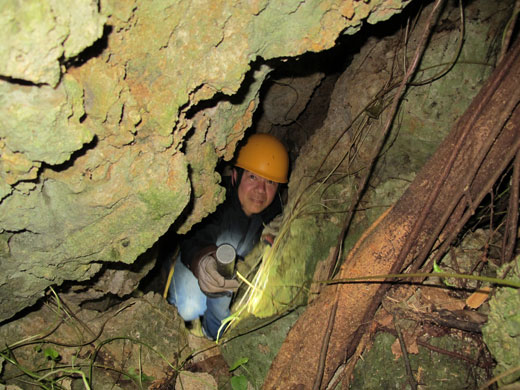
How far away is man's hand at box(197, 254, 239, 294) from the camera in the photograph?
325 centimetres

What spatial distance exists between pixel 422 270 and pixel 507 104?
2.89 feet

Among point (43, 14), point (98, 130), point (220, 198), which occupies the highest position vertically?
point (43, 14)

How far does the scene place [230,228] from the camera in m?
4.09

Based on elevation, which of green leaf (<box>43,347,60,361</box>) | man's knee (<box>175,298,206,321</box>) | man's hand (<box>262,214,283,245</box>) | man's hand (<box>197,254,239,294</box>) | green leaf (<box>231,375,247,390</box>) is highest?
green leaf (<box>43,347,60,361</box>)

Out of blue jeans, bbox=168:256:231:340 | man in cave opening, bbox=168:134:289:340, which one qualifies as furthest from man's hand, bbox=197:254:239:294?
blue jeans, bbox=168:256:231:340

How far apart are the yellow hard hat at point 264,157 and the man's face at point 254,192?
4.8 inches

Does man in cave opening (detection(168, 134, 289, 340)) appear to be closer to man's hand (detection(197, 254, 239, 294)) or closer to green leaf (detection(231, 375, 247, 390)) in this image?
man's hand (detection(197, 254, 239, 294))

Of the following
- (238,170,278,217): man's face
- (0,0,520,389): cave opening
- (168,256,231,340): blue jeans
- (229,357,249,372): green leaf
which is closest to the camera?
(0,0,520,389): cave opening

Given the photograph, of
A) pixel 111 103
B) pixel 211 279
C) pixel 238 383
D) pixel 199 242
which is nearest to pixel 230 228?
pixel 199 242

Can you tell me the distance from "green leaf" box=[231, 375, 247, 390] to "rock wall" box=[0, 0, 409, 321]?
1.39m

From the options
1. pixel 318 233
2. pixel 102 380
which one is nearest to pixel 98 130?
pixel 102 380

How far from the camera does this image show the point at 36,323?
83.3 inches

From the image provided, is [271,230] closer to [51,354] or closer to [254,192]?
[254,192]

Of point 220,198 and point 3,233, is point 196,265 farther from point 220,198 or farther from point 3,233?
point 3,233
